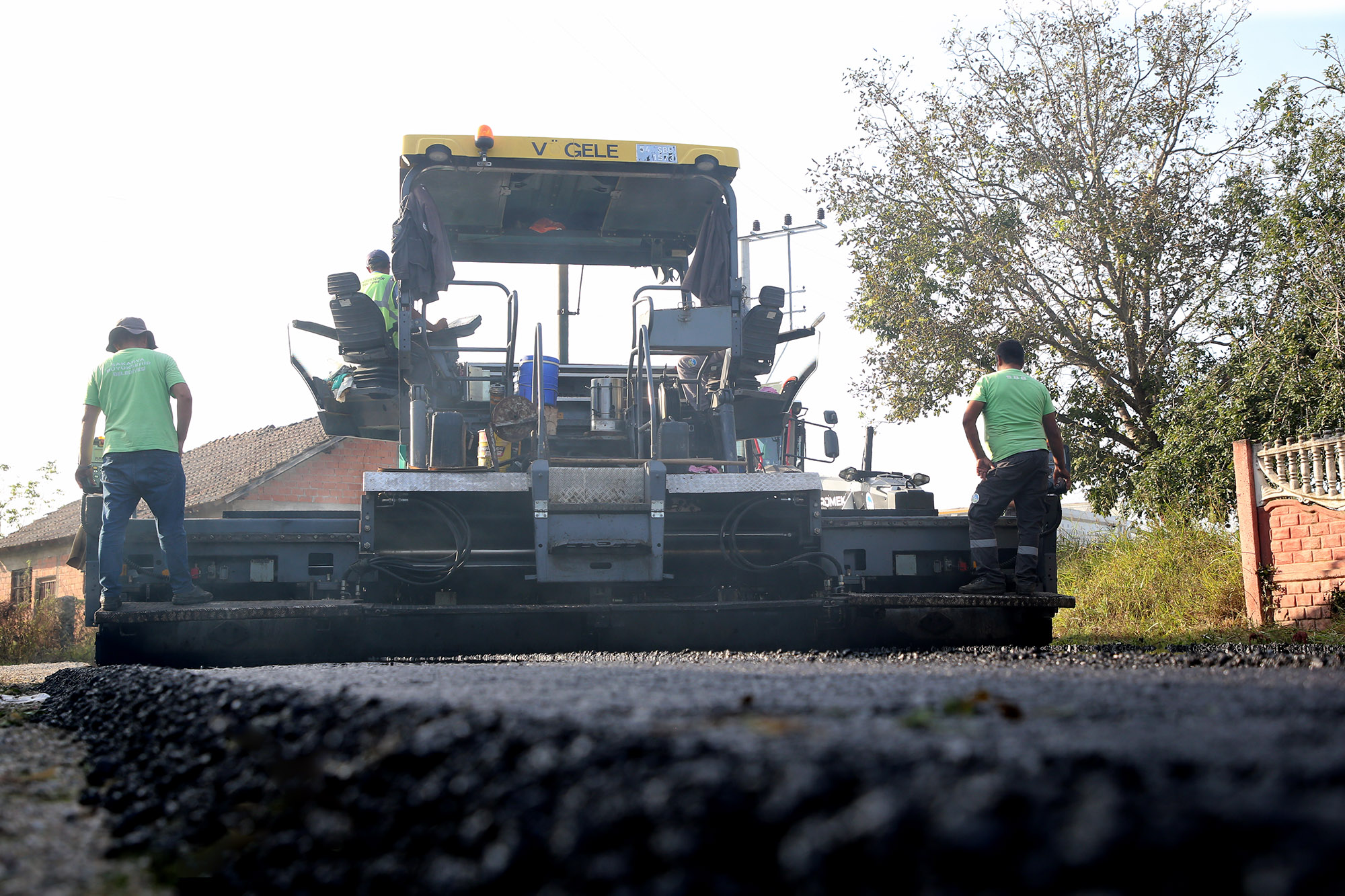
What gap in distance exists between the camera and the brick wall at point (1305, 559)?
31.8 feet

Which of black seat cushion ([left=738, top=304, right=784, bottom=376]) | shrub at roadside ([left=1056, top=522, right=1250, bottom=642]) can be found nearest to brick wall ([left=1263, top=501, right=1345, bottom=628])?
shrub at roadside ([left=1056, top=522, right=1250, bottom=642])

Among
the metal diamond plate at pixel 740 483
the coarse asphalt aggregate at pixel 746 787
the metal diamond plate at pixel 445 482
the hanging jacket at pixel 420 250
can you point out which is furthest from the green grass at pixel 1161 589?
the coarse asphalt aggregate at pixel 746 787

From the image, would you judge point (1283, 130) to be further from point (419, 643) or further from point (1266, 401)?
point (419, 643)

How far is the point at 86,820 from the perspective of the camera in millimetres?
2072

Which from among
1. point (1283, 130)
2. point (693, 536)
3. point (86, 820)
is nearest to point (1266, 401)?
point (1283, 130)

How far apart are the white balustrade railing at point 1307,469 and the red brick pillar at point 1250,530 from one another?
99 mm

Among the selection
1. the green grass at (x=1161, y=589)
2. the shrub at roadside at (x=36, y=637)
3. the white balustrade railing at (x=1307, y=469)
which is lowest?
the shrub at roadside at (x=36, y=637)

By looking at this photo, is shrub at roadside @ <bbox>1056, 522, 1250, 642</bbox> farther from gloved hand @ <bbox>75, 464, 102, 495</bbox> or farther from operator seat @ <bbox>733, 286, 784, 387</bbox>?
gloved hand @ <bbox>75, 464, 102, 495</bbox>

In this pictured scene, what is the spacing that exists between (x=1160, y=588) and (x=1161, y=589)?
2 centimetres

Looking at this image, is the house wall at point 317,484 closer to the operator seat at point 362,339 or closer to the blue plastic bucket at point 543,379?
the blue plastic bucket at point 543,379

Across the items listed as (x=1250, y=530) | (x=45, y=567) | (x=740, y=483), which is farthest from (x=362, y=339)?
(x=45, y=567)

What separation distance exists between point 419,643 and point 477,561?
Answer: 61cm

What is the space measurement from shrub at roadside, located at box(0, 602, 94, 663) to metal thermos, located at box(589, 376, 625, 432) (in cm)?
1251

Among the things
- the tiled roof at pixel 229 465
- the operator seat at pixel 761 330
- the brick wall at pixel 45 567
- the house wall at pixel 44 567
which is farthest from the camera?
the house wall at pixel 44 567
